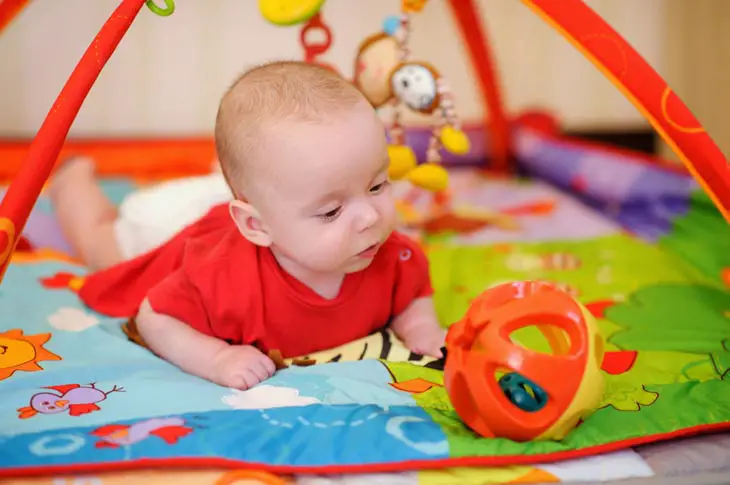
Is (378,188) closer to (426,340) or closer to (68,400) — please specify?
(426,340)

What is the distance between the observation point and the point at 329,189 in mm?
925

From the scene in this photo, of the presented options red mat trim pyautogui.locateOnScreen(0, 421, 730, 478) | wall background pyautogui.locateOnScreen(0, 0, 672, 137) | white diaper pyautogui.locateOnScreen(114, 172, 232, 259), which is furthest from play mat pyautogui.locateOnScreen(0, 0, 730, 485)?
wall background pyautogui.locateOnScreen(0, 0, 672, 137)

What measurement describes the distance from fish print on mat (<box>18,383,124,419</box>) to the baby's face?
29 cm

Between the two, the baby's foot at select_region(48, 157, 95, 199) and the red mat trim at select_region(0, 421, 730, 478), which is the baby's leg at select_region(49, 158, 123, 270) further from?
the red mat trim at select_region(0, 421, 730, 478)

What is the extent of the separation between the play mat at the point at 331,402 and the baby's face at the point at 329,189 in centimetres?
16

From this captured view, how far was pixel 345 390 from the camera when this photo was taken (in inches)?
36.9

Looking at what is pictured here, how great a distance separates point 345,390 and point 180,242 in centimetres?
42

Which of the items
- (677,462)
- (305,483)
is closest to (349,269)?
(305,483)

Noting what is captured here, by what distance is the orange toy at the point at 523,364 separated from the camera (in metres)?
0.79

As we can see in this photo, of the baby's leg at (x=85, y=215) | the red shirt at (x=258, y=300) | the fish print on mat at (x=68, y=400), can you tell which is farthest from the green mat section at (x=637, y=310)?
the baby's leg at (x=85, y=215)

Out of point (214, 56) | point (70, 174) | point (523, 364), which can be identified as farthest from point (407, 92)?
point (214, 56)

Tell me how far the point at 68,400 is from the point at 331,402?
306 millimetres

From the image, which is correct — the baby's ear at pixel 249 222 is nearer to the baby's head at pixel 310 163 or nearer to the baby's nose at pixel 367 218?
the baby's head at pixel 310 163

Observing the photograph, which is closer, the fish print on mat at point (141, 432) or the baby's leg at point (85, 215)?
the fish print on mat at point (141, 432)
